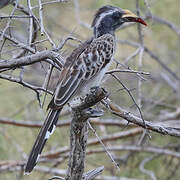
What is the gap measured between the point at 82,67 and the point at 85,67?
0.7 inches

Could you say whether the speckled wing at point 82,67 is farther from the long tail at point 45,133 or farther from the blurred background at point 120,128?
the blurred background at point 120,128

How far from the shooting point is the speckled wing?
248 centimetres

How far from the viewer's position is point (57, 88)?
2.51 metres

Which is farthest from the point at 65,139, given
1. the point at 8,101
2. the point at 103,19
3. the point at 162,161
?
the point at 103,19

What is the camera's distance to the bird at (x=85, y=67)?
247 cm

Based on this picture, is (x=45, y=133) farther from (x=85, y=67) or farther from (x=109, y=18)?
(x=109, y=18)

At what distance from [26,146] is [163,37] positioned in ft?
8.38

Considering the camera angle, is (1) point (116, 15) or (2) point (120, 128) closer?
(1) point (116, 15)

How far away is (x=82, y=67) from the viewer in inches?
104

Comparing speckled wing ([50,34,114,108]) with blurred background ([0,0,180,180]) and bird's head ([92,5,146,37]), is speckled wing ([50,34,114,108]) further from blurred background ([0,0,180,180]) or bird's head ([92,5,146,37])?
blurred background ([0,0,180,180])

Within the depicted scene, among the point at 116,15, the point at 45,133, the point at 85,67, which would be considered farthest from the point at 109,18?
the point at 45,133

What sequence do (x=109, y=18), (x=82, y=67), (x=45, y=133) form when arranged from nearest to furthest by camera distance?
1. (x=45, y=133)
2. (x=82, y=67)
3. (x=109, y=18)

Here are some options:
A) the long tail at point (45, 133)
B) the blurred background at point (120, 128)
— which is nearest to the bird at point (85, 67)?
the long tail at point (45, 133)

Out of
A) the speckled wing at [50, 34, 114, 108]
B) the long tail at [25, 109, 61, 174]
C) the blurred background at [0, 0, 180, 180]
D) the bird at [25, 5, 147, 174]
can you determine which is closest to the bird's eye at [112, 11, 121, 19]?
the bird at [25, 5, 147, 174]
